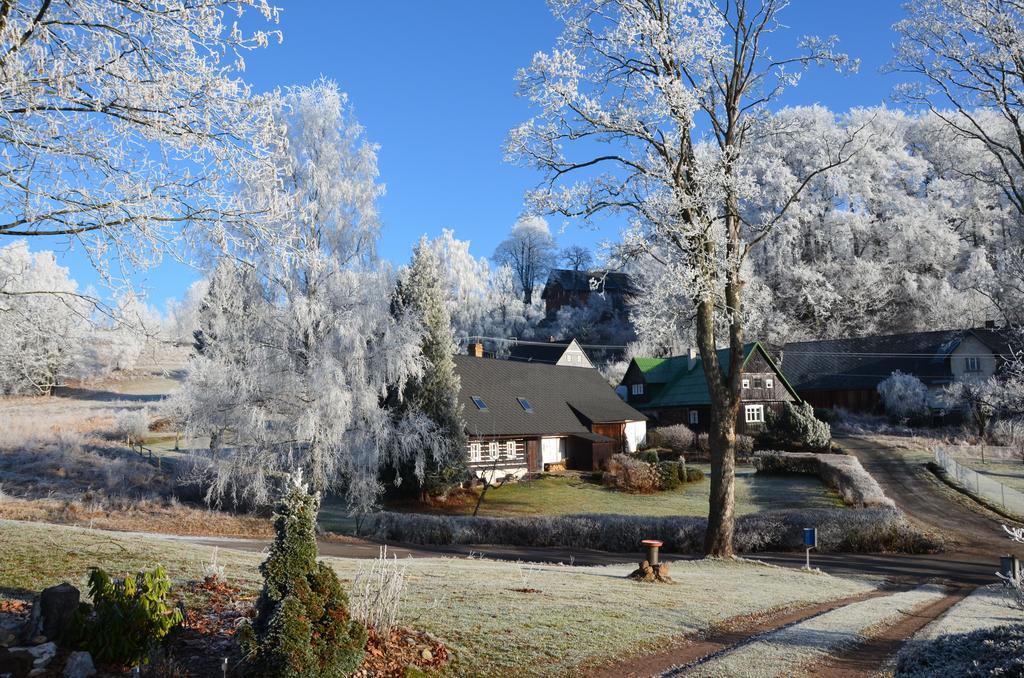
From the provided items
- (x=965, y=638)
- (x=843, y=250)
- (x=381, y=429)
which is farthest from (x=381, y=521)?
(x=843, y=250)

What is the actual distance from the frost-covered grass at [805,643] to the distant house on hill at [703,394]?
124 ft

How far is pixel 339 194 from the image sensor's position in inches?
938

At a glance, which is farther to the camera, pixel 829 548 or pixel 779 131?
pixel 829 548

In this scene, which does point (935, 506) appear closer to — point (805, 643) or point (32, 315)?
point (805, 643)

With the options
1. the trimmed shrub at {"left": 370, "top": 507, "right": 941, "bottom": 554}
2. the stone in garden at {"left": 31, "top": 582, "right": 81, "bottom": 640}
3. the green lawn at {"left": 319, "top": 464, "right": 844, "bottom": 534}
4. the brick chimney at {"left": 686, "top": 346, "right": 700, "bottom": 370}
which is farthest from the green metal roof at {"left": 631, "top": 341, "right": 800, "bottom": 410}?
the stone in garden at {"left": 31, "top": 582, "right": 81, "bottom": 640}

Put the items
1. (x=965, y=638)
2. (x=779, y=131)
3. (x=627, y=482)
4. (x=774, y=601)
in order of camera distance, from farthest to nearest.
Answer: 1. (x=627, y=482)
2. (x=779, y=131)
3. (x=774, y=601)
4. (x=965, y=638)

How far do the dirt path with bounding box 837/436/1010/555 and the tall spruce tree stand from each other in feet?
61.2

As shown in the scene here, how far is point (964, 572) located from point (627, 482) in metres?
16.3

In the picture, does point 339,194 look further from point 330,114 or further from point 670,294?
point 670,294

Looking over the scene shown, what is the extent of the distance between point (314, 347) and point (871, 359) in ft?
167

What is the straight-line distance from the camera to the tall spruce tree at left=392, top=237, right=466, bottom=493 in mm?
29578

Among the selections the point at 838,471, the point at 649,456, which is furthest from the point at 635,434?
the point at 838,471

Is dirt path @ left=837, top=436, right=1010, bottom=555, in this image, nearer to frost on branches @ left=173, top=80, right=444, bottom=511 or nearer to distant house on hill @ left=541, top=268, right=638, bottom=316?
frost on branches @ left=173, top=80, right=444, bottom=511

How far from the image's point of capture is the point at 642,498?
3161 cm
